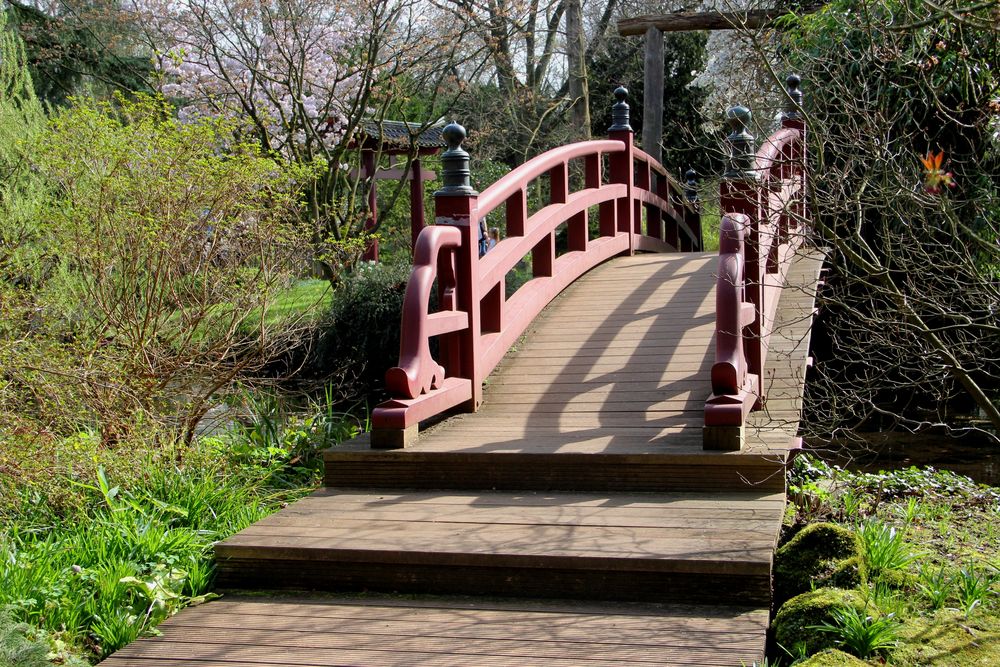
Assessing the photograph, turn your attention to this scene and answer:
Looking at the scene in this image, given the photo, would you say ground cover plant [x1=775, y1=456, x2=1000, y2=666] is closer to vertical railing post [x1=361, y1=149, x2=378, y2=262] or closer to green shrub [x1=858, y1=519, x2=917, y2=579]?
green shrub [x1=858, y1=519, x2=917, y2=579]

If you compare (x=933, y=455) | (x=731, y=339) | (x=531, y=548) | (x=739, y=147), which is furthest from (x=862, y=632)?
(x=933, y=455)

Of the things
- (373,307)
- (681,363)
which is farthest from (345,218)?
(681,363)

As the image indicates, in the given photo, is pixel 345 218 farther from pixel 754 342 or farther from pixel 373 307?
pixel 754 342

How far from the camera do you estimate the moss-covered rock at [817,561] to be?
350 cm

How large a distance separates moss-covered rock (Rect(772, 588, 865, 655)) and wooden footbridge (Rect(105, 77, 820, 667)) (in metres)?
0.10

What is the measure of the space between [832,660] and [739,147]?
9.95 feet

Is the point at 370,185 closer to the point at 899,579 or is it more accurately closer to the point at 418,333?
the point at 418,333

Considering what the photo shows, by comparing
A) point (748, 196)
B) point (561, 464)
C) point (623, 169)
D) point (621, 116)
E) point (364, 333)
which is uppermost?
point (621, 116)

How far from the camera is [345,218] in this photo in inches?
511

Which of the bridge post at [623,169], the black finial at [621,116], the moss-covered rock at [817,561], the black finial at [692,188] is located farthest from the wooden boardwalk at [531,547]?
the black finial at [621,116]

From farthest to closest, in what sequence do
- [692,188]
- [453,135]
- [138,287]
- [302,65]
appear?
[302,65]
[692,188]
[138,287]
[453,135]

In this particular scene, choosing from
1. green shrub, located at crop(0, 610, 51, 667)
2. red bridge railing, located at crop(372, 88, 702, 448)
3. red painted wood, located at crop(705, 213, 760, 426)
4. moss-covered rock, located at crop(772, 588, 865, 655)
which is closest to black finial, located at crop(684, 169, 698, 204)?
red bridge railing, located at crop(372, 88, 702, 448)

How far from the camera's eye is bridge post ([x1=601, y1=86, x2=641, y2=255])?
8.51 metres

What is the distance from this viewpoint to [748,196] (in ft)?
16.3
